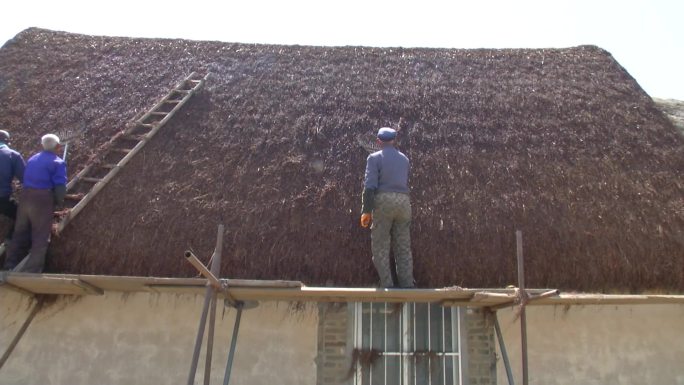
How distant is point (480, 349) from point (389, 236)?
1.48 metres

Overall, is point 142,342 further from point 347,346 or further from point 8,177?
point 8,177

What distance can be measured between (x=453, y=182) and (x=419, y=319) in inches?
58.7

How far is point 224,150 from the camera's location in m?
7.77

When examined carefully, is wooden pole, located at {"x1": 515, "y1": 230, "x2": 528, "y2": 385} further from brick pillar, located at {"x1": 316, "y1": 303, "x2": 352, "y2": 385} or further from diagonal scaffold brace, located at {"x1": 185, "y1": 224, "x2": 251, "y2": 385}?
diagonal scaffold brace, located at {"x1": 185, "y1": 224, "x2": 251, "y2": 385}

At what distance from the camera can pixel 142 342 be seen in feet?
22.2

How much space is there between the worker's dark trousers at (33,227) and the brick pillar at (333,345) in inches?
107

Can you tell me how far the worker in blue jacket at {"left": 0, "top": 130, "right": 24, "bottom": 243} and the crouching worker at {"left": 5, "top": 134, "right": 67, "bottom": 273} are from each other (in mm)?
247

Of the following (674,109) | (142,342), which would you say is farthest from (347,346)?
(674,109)

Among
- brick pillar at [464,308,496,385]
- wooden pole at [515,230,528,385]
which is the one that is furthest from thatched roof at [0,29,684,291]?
wooden pole at [515,230,528,385]

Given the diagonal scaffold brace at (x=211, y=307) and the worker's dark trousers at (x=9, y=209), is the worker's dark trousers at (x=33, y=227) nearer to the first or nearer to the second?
the worker's dark trousers at (x=9, y=209)

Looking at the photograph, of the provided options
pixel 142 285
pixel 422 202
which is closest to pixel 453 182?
pixel 422 202

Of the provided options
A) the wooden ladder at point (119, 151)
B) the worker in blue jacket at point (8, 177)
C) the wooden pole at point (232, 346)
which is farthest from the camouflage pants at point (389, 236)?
the worker in blue jacket at point (8, 177)

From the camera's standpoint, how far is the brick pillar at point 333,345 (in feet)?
21.9

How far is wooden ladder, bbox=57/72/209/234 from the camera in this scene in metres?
7.12
